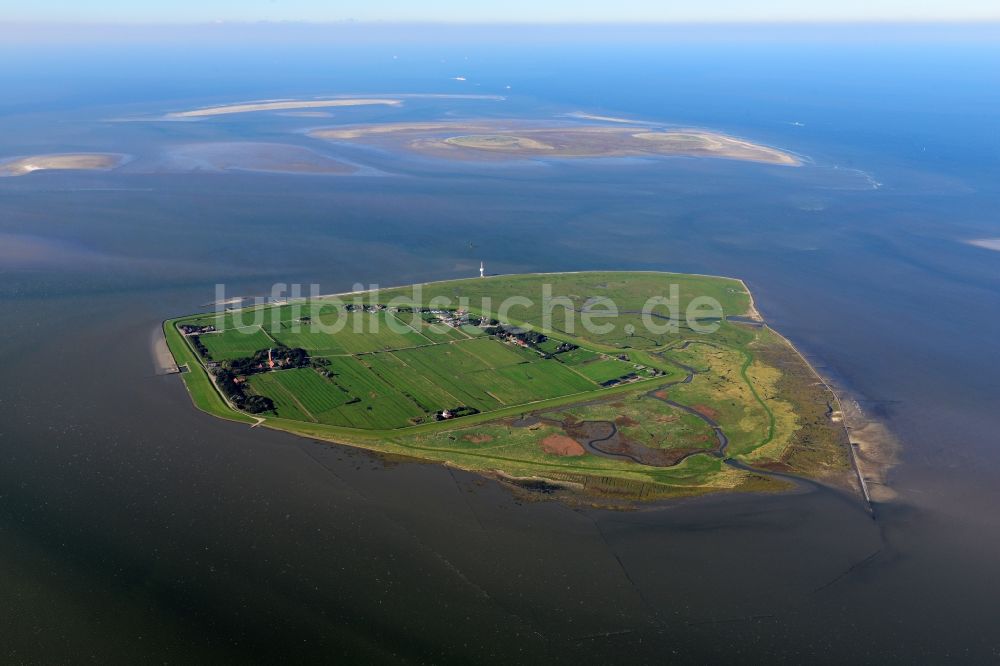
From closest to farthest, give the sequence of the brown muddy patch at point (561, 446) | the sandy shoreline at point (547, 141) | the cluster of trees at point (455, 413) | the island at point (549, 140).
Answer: the brown muddy patch at point (561, 446)
the cluster of trees at point (455, 413)
the sandy shoreline at point (547, 141)
the island at point (549, 140)

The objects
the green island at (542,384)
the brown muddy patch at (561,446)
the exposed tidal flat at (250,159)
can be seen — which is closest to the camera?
the green island at (542,384)

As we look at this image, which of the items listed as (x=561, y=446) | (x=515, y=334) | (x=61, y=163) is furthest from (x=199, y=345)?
(x=61, y=163)

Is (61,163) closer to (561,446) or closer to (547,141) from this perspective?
(547,141)

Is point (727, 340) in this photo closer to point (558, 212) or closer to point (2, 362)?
point (558, 212)

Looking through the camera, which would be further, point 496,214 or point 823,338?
point 496,214

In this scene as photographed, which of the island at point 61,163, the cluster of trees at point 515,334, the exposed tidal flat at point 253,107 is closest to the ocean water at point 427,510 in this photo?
the cluster of trees at point 515,334

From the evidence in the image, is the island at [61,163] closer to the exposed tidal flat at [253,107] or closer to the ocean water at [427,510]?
the ocean water at [427,510]

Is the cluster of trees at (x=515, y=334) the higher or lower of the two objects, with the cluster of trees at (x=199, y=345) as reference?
higher

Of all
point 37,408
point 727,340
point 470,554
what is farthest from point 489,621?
point 727,340
